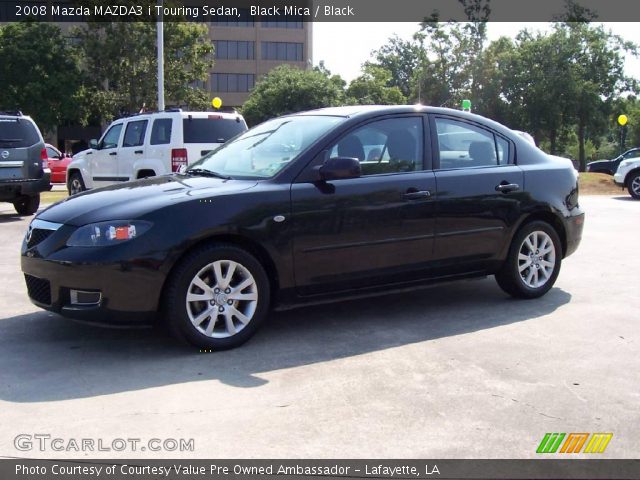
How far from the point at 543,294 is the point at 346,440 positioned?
3574 mm

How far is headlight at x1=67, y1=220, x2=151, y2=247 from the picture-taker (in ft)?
15.3

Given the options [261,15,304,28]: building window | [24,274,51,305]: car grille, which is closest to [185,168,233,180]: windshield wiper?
[24,274,51,305]: car grille

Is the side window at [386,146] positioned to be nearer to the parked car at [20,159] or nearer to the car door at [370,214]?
the car door at [370,214]

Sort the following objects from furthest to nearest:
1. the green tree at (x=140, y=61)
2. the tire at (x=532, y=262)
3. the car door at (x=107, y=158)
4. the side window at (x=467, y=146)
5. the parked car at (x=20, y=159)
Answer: the green tree at (x=140, y=61), the car door at (x=107, y=158), the parked car at (x=20, y=159), the tire at (x=532, y=262), the side window at (x=467, y=146)

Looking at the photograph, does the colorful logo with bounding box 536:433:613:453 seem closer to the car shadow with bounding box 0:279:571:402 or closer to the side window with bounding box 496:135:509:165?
the car shadow with bounding box 0:279:571:402

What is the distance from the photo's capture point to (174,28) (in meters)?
42.8

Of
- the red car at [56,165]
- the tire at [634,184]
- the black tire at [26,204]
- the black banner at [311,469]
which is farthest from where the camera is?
the red car at [56,165]

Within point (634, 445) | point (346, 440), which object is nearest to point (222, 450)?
point (346, 440)

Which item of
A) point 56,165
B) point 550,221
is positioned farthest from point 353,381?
point 56,165

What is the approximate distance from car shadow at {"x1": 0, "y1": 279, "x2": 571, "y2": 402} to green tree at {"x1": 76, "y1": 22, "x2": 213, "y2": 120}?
130ft

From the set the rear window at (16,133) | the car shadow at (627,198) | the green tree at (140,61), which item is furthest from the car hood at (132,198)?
the green tree at (140,61)

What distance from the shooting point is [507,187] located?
6102 millimetres

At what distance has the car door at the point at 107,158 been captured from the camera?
13773mm

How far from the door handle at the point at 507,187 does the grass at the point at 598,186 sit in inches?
602
